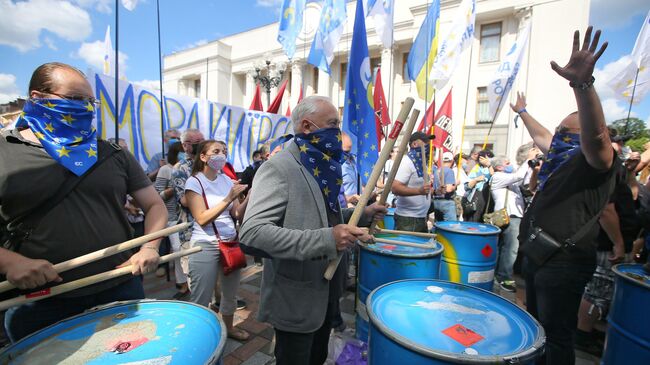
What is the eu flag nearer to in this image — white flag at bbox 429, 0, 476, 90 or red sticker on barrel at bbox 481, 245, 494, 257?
red sticker on barrel at bbox 481, 245, 494, 257

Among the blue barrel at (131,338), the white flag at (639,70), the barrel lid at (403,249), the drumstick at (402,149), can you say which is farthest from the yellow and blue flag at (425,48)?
the blue barrel at (131,338)

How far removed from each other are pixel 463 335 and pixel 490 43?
23884mm

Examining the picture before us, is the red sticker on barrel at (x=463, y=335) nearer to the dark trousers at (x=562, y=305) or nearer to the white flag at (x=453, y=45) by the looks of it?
the dark trousers at (x=562, y=305)

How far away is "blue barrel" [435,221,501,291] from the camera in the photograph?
3.10 m

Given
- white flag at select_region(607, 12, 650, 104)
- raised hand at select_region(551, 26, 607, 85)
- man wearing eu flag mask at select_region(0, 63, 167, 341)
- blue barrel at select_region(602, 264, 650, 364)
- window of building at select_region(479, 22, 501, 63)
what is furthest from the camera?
window of building at select_region(479, 22, 501, 63)

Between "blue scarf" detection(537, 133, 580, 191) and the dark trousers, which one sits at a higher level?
"blue scarf" detection(537, 133, 580, 191)

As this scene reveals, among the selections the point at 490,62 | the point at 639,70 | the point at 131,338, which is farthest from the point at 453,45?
the point at 490,62

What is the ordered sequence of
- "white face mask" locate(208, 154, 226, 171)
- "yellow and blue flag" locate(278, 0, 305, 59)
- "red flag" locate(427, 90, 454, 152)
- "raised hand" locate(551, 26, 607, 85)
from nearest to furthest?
"raised hand" locate(551, 26, 607, 85), "white face mask" locate(208, 154, 226, 171), "yellow and blue flag" locate(278, 0, 305, 59), "red flag" locate(427, 90, 454, 152)

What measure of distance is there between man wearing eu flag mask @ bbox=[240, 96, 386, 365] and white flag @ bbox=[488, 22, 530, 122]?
656 cm

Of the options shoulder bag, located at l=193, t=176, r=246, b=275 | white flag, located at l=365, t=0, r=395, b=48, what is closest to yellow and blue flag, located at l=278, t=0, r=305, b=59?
white flag, located at l=365, t=0, r=395, b=48

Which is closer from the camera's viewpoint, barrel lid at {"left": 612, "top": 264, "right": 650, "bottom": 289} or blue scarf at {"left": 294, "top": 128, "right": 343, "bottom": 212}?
blue scarf at {"left": 294, "top": 128, "right": 343, "bottom": 212}

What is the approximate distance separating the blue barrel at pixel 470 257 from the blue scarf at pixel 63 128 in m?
3.02

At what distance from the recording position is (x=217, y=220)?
8.86 ft

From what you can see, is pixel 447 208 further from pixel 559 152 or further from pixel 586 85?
pixel 586 85
